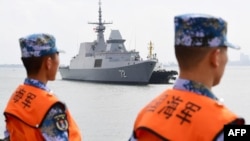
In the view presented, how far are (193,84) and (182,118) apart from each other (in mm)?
152

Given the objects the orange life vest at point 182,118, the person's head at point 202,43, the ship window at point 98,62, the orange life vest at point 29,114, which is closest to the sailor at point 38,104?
the orange life vest at point 29,114

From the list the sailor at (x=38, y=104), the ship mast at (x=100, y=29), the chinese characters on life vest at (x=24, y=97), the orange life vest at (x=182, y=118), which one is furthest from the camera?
the ship mast at (x=100, y=29)

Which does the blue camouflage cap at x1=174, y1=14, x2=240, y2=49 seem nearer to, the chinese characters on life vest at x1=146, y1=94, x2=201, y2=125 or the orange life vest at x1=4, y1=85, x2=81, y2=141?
the chinese characters on life vest at x1=146, y1=94, x2=201, y2=125

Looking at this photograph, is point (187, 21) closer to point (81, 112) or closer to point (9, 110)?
point (9, 110)

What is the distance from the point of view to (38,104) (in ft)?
11.0

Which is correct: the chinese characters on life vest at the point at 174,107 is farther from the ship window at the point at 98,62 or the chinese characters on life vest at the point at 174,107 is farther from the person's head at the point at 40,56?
the ship window at the point at 98,62

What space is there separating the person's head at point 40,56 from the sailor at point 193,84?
1366 mm

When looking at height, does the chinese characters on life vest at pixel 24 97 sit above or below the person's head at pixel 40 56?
below

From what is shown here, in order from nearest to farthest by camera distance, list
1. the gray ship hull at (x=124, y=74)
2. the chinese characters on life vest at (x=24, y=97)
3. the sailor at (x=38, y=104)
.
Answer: the sailor at (x=38, y=104) < the chinese characters on life vest at (x=24, y=97) < the gray ship hull at (x=124, y=74)

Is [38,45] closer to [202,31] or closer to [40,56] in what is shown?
[40,56]

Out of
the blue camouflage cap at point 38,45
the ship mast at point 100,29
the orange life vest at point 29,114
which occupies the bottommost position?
the ship mast at point 100,29

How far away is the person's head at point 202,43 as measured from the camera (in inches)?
85.7

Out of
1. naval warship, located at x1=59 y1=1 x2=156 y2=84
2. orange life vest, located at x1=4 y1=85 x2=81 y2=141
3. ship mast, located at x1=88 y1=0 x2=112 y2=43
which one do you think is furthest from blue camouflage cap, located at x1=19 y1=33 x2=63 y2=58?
ship mast, located at x1=88 y1=0 x2=112 y2=43

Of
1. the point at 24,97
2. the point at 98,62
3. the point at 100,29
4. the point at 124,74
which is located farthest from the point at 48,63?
the point at 100,29
